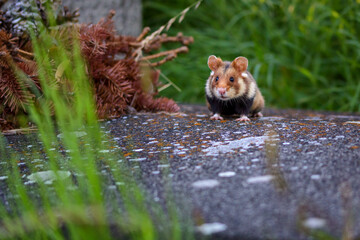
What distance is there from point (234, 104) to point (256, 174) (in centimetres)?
121

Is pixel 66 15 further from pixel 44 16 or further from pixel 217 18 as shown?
pixel 217 18

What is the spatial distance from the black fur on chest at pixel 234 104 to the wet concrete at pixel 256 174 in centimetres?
35

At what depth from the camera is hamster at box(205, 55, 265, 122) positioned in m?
2.54

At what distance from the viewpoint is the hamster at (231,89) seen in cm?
254

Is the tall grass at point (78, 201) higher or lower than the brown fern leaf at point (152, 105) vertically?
lower

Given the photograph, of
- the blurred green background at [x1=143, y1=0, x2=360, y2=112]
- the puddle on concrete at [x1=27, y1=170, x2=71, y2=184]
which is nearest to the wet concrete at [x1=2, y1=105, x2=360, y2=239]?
the puddle on concrete at [x1=27, y1=170, x2=71, y2=184]

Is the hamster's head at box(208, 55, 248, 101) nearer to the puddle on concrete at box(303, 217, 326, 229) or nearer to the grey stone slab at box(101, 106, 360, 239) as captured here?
the grey stone slab at box(101, 106, 360, 239)

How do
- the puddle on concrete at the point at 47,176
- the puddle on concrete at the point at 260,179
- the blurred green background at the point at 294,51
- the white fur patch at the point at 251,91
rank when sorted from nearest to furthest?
the puddle on concrete at the point at 260,179 → the puddle on concrete at the point at 47,176 → the white fur patch at the point at 251,91 → the blurred green background at the point at 294,51

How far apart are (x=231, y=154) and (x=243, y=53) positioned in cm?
327

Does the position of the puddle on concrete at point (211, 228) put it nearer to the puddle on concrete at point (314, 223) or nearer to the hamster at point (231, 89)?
the puddle on concrete at point (314, 223)

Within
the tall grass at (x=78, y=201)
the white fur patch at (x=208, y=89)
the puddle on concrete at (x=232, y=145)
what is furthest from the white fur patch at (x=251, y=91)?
the tall grass at (x=78, y=201)

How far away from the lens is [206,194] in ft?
4.49

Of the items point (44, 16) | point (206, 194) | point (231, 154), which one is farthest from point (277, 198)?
point (44, 16)

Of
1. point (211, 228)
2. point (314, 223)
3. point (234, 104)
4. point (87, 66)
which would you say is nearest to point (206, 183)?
point (211, 228)
